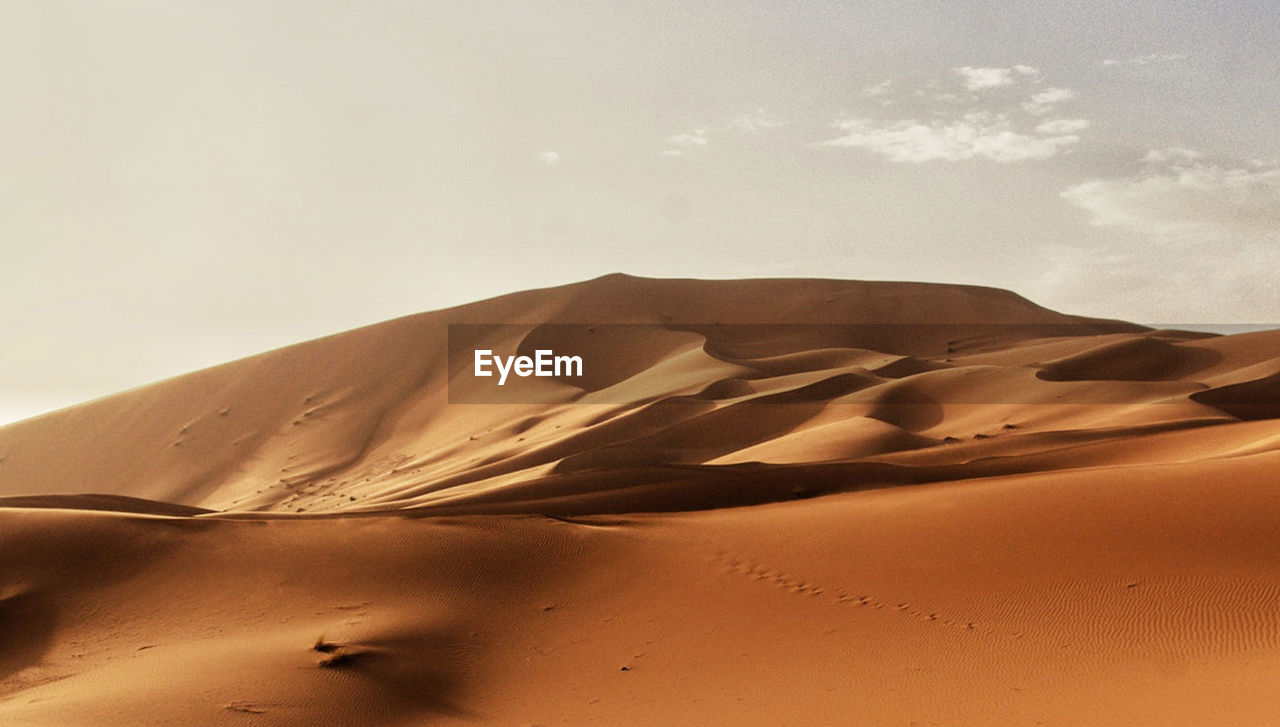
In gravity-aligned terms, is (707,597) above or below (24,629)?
below

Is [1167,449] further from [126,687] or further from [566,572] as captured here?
[126,687]

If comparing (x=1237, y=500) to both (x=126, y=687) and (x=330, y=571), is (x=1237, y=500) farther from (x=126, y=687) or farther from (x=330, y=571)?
(x=126, y=687)

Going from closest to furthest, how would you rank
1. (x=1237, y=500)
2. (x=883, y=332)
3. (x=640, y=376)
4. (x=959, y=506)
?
1. (x=1237, y=500)
2. (x=959, y=506)
3. (x=640, y=376)
4. (x=883, y=332)

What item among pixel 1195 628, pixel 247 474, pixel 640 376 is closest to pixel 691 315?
pixel 640 376

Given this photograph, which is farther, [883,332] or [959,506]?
[883,332]

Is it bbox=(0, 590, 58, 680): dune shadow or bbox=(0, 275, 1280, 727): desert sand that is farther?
bbox=(0, 590, 58, 680): dune shadow

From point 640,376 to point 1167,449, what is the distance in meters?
24.2

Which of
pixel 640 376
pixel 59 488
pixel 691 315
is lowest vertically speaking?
pixel 59 488

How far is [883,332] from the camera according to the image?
51625mm

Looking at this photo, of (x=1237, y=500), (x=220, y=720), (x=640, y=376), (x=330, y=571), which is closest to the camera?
(x=220, y=720)

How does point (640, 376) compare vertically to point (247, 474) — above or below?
above

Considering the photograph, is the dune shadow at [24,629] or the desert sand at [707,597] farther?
the dune shadow at [24,629]

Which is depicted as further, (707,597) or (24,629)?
(707,597)

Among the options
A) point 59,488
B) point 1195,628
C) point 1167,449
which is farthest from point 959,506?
point 59,488
